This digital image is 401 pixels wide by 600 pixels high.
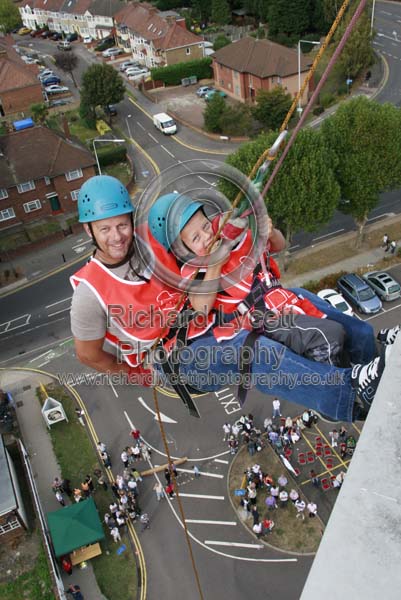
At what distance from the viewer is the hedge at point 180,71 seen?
246 feet

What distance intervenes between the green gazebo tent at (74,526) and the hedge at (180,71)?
217 ft

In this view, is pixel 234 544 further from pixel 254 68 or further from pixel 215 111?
pixel 254 68

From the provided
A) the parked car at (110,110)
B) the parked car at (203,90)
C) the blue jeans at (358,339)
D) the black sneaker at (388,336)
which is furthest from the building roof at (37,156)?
the black sneaker at (388,336)

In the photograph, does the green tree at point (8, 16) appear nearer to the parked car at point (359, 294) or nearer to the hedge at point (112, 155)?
the hedge at point (112, 155)

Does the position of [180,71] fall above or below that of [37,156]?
below

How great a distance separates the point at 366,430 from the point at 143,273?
4525 millimetres

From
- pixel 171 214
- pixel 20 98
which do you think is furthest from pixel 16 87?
pixel 171 214

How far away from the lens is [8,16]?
110 metres

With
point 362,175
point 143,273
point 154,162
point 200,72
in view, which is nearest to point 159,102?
point 200,72

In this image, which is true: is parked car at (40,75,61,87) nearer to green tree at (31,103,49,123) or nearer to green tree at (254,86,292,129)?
green tree at (31,103,49,123)

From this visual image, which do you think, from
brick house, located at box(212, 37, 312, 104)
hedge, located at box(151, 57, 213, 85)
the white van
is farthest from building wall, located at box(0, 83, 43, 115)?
brick house, located at box(212, 37, 312, 104)

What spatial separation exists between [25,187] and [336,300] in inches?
1183

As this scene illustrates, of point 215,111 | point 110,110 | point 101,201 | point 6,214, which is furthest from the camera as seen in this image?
point 110,110

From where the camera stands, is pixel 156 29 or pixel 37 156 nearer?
pixel 37 156
